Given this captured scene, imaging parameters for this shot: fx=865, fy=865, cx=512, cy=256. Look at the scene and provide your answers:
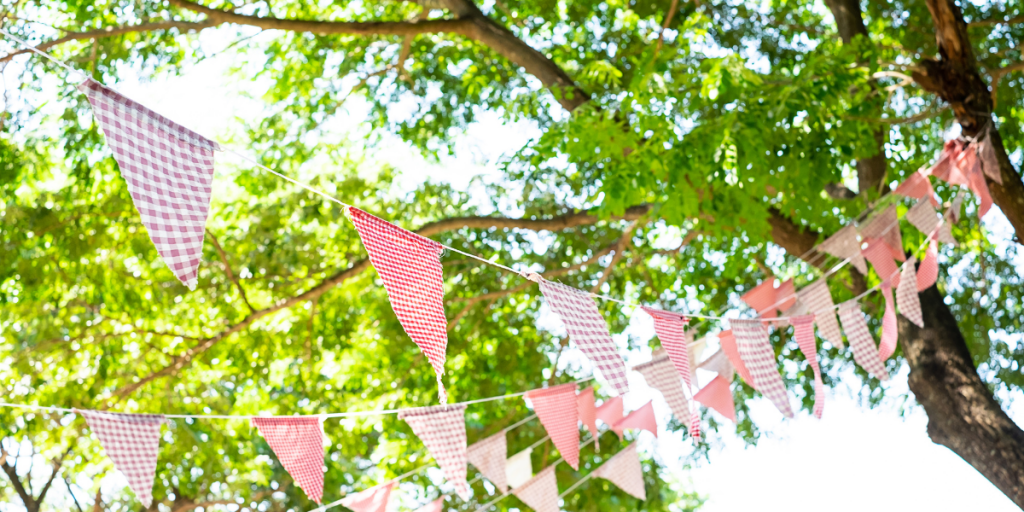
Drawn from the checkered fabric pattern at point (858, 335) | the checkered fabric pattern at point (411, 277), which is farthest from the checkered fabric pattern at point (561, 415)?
the checkered fabric pattern at point (411, 277)

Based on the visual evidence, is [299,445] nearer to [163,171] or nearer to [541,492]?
[163,171]

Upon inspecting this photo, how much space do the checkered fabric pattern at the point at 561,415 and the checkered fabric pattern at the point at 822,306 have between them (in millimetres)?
1331

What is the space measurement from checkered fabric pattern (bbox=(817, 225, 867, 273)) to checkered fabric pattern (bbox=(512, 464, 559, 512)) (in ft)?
6.15

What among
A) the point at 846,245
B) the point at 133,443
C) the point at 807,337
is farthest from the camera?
the point at 846,245

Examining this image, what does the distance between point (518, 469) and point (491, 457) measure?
0.46 meters

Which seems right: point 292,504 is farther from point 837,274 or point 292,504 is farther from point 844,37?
point 844,37

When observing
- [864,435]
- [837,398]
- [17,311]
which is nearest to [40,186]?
[17,311]

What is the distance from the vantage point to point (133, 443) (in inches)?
101

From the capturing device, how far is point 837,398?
7.05 meters

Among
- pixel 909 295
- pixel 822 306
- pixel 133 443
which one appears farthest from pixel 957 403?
pixel 133 443

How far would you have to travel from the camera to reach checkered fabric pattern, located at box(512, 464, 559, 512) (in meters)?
4.37

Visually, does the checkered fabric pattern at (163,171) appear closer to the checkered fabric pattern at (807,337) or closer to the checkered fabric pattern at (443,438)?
the checkered fabric pattern at (443,438)

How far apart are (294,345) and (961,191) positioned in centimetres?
485

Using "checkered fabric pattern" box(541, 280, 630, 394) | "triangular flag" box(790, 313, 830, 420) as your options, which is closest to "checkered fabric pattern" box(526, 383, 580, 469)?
"checkered fabric pattern" box(541, 280, 630, 394)
